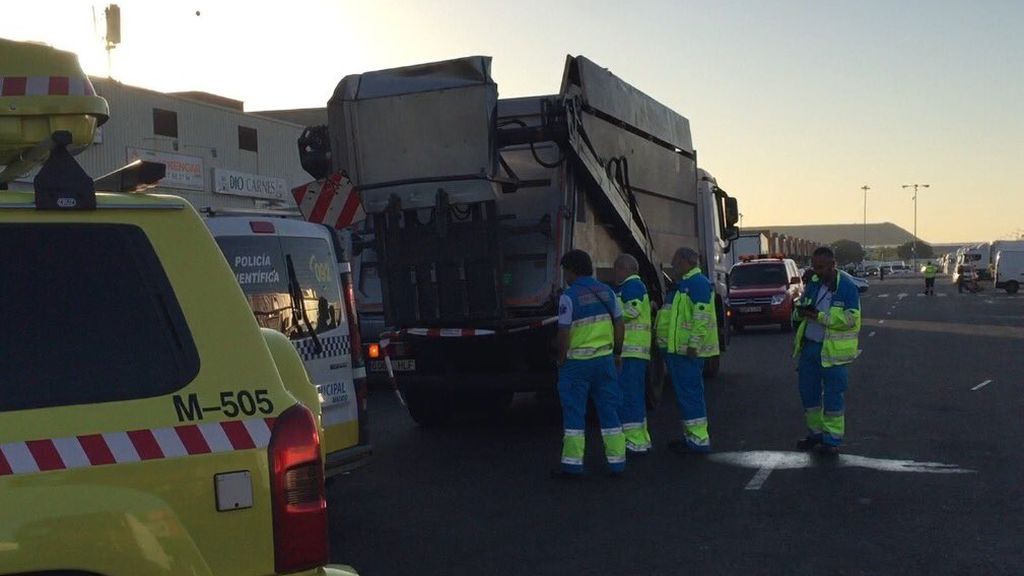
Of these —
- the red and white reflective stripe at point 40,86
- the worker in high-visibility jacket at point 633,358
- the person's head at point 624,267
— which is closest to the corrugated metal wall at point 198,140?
the person's head at point 624,267

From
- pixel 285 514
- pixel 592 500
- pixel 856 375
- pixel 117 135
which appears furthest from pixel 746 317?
pixel 285 514

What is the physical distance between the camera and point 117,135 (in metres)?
30.3

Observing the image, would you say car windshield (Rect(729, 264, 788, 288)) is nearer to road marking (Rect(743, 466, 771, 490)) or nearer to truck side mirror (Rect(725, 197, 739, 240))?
truck side mirror (Rect(725, 197, 739, 240))

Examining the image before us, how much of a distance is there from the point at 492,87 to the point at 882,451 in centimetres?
465

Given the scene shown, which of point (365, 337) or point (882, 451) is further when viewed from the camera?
point (365, 337)

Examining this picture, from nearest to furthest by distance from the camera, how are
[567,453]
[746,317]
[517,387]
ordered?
[567,453], [517,387], [746,317]

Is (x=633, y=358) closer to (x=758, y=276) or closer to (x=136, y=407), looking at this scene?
(x=136, y=407)

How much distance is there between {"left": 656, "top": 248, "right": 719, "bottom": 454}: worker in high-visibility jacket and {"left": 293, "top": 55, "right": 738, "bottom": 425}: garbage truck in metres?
1.22

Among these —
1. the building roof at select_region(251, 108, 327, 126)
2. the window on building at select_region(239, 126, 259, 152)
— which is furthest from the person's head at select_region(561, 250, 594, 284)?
the building roof at select_region(251, 108, 327, 126)

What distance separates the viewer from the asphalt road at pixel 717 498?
6766 millimetres

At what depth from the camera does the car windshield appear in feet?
92.4

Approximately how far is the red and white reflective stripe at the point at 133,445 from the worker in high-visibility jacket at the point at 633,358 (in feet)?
23.6

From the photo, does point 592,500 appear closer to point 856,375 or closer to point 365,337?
point 365,337

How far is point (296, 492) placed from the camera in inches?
130
